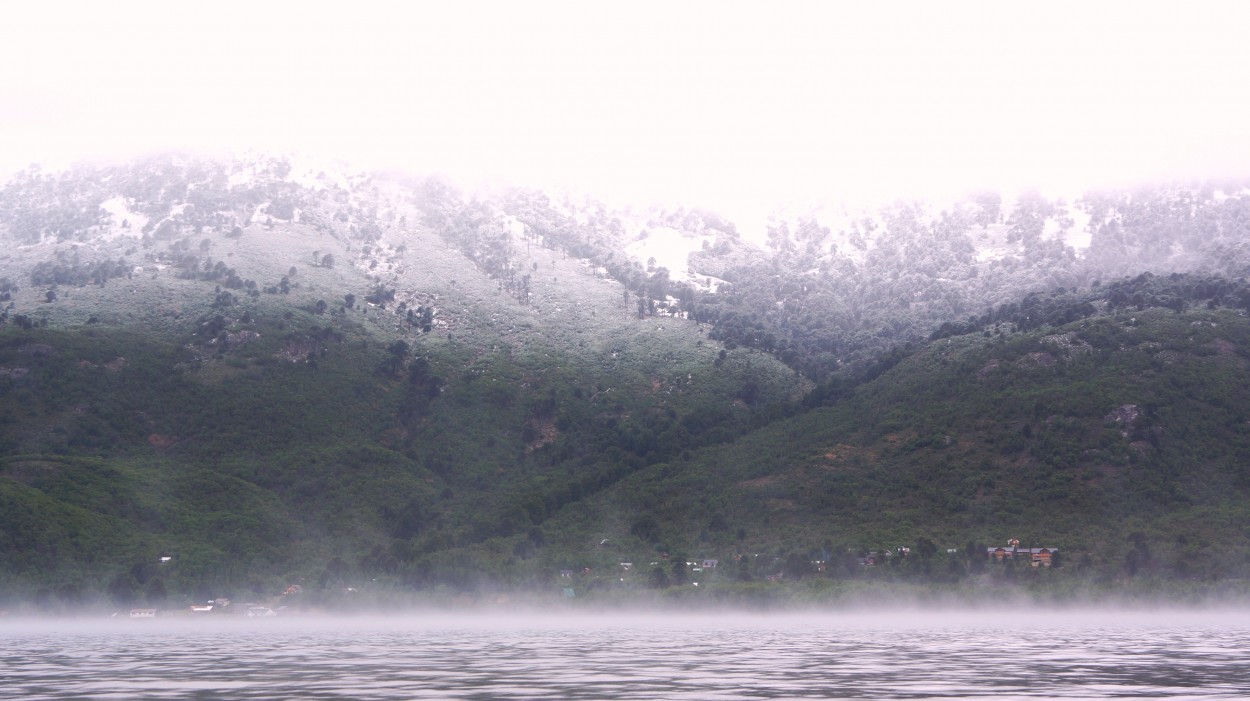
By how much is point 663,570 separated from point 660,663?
99359mm

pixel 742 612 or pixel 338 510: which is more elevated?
pixel 338 510

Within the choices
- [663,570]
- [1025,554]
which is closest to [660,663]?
[1025,554]

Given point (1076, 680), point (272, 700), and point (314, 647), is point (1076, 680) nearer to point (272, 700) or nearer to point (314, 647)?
point (272, 700)

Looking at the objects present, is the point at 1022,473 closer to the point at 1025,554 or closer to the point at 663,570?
the point at 1025,554

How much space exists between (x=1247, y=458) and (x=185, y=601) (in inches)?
5553

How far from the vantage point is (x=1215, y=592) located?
122 m

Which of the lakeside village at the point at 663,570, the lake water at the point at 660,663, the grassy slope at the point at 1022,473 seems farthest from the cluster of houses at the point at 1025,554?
the lake water at the point at 660,663

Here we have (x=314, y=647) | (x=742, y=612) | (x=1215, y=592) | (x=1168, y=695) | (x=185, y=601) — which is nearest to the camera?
(x=1168, y=695)

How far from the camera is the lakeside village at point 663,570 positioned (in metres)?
141

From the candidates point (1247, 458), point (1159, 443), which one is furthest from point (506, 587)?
point (1247, 458)

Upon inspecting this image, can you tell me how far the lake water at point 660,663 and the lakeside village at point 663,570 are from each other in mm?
37379

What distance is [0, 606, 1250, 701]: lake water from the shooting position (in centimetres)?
4191

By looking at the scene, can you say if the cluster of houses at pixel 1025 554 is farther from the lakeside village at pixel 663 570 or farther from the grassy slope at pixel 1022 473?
the grassy slope at pixel 1022 473

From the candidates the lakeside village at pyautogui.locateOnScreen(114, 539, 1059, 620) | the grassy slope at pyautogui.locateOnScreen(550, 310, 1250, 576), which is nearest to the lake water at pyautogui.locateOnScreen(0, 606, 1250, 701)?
the lakeside village at pyautogui.locateOnScreen(114, 539, 1059, 620)
